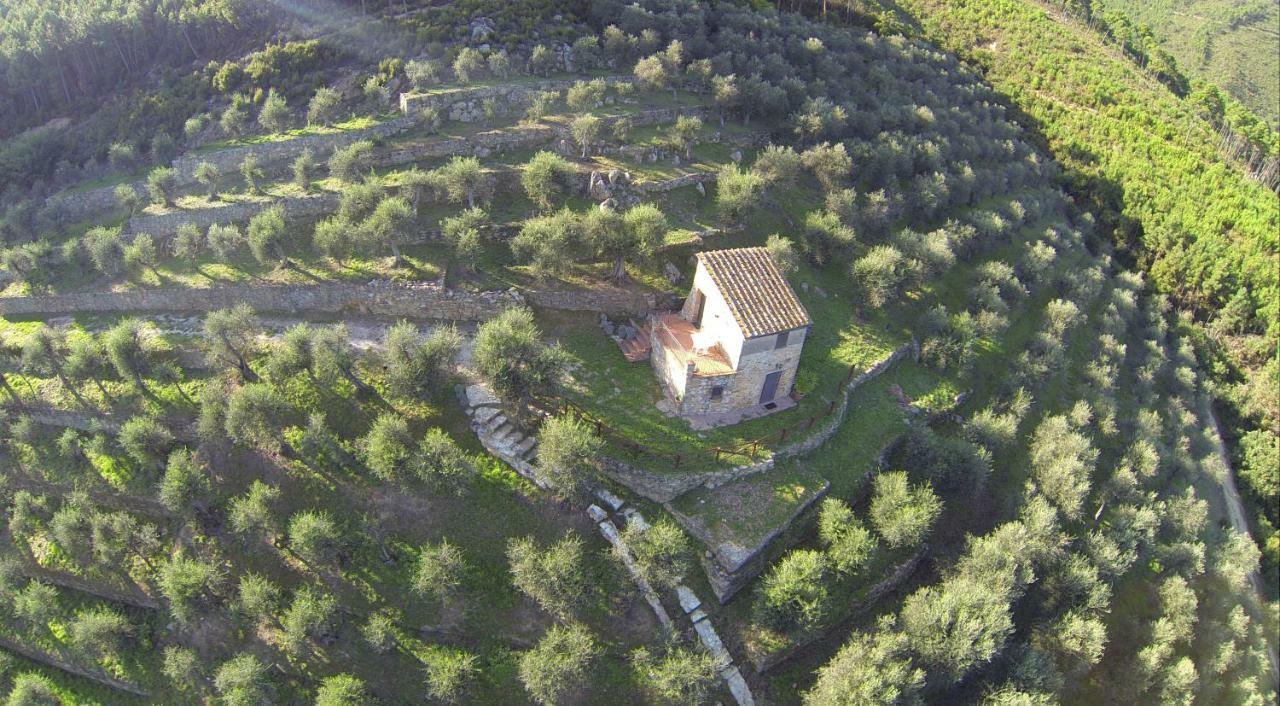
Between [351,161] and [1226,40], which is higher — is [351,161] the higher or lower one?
the higher one

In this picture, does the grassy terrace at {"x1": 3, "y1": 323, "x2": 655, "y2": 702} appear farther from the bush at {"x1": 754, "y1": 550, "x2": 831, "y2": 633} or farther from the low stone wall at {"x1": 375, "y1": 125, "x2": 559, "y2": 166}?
the low stone wall at {"x1": 375, "y1": 125, "x2": 559, "y2": 166}

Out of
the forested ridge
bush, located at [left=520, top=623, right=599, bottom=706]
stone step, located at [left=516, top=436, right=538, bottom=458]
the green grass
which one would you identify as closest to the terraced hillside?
bush, located at [left=520, top=623, right=599, bottom=706]

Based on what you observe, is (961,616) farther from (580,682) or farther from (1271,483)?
(1271,483)

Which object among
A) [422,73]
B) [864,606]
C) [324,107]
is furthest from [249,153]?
[864,606]

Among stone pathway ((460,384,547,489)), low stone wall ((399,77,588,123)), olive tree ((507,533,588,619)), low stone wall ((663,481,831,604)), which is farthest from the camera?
low stone wall ((399,77,588,123))

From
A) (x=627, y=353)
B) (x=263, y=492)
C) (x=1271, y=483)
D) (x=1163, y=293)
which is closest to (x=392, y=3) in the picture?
Result: (x=627, y=353)

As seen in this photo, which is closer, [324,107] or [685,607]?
[685,607]

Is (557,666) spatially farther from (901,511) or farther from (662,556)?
(901,511)
